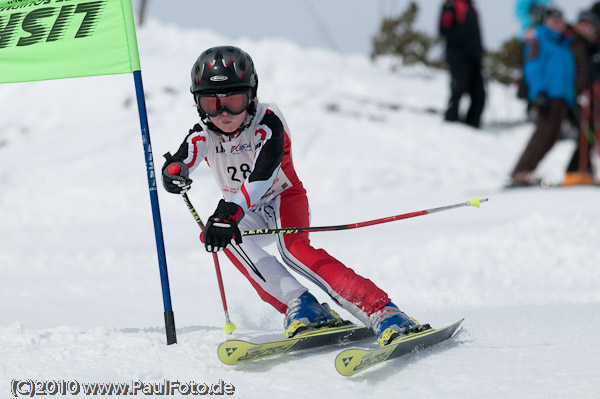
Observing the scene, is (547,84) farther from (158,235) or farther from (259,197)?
(158,235)

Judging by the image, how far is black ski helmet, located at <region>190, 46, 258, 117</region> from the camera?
338cm

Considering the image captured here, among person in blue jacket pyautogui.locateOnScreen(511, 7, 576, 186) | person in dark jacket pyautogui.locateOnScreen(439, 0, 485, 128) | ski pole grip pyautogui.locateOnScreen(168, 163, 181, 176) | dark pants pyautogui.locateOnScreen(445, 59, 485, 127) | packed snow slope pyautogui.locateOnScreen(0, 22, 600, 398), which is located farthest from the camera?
dark pants pyautogui.locateOnScreen(445, 59, 485, 127)

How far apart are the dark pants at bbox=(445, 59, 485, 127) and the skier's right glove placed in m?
9.79

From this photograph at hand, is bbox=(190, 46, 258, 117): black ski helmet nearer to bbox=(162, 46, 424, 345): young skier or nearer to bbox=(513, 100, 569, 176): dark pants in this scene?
bbox=(162, 46, 424, 345): young skier

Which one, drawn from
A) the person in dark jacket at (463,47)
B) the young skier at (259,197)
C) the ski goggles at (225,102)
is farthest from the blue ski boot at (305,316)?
the person in dark jacket at (463,47)

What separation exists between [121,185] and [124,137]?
2.07 meters

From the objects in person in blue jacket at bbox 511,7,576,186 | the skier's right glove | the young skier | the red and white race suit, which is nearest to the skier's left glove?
the young skier

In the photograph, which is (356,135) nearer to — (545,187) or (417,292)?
(545,187)

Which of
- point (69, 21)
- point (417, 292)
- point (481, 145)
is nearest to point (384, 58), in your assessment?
point (481, 145)

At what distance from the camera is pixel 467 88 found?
12648mm

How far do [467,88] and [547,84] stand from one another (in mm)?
3644

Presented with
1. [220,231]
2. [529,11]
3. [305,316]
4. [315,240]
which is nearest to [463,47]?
[529,11]

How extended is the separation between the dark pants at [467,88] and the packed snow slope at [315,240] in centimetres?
31

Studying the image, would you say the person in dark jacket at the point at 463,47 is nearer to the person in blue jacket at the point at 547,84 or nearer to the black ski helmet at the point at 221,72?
the person in blue jacket at the point at 547,84
